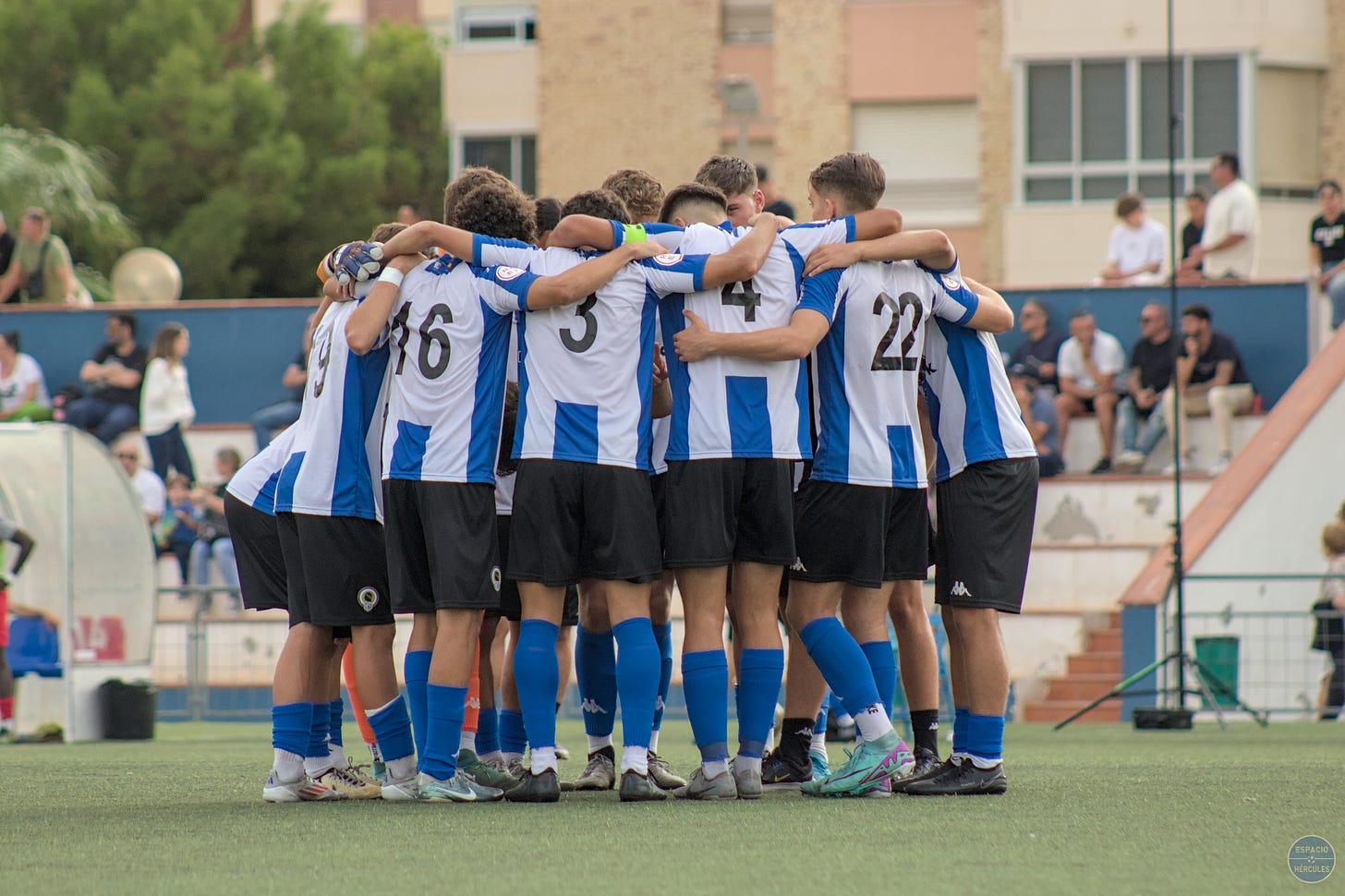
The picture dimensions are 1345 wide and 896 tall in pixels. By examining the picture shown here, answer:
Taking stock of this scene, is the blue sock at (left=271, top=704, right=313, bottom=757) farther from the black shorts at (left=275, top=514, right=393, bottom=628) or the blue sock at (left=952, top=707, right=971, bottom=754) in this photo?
the blue sock at (left=952, top=707, right=971, bottom=754)

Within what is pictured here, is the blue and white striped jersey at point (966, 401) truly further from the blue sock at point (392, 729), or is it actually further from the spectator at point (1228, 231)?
the spectator at point (1228, 231)

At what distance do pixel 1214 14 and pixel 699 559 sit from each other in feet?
73.0

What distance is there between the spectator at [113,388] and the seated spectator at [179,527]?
1.07 metres

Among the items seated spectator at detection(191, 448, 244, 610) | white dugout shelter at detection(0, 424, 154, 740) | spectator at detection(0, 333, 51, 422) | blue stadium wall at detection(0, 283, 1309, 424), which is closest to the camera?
white dugout shelter at detection(0, 424, 154, 740)

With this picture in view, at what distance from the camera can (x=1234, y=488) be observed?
16.4m

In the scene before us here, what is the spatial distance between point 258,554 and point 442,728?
119 cm

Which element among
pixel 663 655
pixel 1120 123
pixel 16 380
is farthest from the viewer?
pixel 1120 123

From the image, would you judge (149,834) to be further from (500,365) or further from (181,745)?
(181,745)

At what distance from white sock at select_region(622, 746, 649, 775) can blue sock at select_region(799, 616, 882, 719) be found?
70cm

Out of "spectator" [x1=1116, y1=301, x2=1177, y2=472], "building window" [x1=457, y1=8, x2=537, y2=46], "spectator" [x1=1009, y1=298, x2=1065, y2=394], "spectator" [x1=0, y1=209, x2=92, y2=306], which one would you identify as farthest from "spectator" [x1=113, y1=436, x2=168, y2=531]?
"building window" [x1=457, y1=8, x2=537, y2=46]

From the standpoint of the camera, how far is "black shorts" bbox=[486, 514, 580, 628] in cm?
721

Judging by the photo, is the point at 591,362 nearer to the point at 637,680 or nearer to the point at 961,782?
the point at 637,680

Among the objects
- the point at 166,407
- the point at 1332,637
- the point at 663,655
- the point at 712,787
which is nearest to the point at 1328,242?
the point at 1332,637

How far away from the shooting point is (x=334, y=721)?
7512 millimetres
